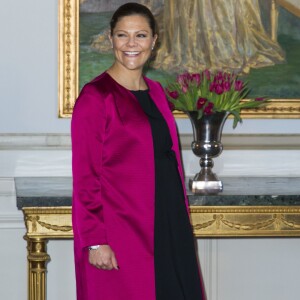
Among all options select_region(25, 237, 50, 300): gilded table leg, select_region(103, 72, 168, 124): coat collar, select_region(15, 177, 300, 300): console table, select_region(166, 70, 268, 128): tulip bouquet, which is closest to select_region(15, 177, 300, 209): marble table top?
select_region(15, 177, 300, 300): console table

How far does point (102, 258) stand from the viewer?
8.43 ft

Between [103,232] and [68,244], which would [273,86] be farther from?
[103,232]

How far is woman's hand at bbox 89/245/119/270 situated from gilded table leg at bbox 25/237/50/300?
3.21 ft

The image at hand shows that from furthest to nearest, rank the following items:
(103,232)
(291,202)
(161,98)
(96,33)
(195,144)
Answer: (96,33) → (195,144) → (291,202) → (161,98) → (103,232)

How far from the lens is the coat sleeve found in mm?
2561

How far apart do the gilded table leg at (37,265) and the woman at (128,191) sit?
2.83 ft

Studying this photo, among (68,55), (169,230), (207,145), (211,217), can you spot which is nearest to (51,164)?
(68,55)

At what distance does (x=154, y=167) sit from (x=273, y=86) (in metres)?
1.66

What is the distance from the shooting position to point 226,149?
419cm

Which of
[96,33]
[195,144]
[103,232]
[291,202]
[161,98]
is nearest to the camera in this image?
[103,232]

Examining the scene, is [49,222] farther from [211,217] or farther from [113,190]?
[113,190]

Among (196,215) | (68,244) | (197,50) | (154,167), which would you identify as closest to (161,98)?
(154,167)

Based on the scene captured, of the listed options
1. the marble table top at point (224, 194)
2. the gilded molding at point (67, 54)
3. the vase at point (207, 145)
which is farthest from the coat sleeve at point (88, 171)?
the gilded molding at point (67, 54)

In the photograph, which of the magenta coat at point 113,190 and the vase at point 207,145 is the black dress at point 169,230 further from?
the vase at point 207,145
